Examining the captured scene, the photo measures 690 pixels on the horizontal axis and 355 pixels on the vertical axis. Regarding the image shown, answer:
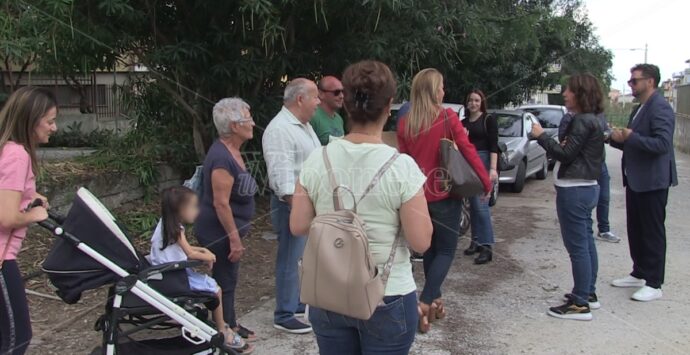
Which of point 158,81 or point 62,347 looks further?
point 158,81

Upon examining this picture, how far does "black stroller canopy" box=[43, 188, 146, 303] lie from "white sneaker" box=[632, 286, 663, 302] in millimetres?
3994

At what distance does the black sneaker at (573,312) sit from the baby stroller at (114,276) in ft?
8.34

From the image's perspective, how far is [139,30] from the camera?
247 inches

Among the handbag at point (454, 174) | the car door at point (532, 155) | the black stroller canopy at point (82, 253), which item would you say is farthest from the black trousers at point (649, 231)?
the car door at point (532, 155)

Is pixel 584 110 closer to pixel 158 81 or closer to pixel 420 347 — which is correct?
pixel 420 347

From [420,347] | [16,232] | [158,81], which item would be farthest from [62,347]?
[158,81]

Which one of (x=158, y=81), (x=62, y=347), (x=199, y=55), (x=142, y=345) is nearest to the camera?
(x=142, y=345)

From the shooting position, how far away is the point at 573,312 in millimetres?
4336

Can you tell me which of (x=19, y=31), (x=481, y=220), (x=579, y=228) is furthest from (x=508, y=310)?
(x=19, y=31)

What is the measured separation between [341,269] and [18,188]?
5.08ft

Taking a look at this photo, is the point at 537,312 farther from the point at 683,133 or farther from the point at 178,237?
the point at 683,133

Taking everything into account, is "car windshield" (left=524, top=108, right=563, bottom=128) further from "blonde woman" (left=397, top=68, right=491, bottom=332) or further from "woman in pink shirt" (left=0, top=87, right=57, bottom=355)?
"woman in pink shirt" (left=0, top=87, right=57, bottom=355)

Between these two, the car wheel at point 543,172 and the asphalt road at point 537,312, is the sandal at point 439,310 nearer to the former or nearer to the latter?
the asphalt road at point 537,312

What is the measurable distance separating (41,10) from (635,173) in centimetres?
524
